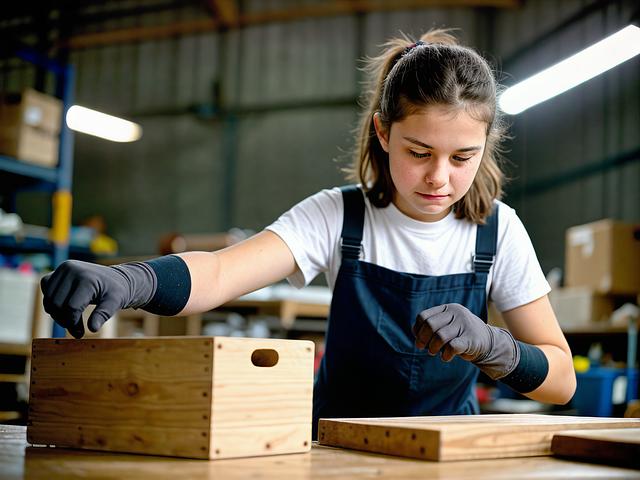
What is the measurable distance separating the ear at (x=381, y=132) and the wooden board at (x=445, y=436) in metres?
0.61

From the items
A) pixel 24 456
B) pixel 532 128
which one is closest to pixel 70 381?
pixel 24 456

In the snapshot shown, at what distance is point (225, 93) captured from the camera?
31.8 ft

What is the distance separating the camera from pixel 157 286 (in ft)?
4.09

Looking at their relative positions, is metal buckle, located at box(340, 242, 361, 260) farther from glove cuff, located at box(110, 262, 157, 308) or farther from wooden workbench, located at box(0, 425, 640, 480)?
wooden workbench, located at box(0, 425, 640, 480)

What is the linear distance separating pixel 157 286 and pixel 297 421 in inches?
14.0

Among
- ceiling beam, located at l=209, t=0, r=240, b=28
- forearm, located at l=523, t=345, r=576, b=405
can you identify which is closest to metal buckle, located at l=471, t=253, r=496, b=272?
forearm, located at l=523, t=345, r=576, b=405

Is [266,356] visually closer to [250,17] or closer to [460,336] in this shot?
[460,336]

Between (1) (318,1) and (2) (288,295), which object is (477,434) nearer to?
(2) (288,295)

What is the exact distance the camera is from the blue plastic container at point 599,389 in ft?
15.3

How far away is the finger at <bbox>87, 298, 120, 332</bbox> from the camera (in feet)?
3.51

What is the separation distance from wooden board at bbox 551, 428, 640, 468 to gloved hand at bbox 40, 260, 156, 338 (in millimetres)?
681

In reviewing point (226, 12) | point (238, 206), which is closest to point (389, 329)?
point (238, 206)

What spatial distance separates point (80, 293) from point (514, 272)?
0.91 meters

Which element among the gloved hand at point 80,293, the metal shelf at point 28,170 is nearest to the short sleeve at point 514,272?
the gloved hand at point 80,293
